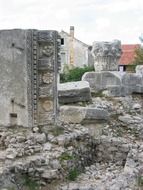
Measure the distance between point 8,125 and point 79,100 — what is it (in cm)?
270

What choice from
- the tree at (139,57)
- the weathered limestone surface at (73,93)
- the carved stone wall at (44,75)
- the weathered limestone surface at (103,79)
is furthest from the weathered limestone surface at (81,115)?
the tree at (139,57)

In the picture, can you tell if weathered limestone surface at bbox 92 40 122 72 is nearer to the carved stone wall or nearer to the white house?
the carved stone wall

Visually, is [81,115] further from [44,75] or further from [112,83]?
[112,83]

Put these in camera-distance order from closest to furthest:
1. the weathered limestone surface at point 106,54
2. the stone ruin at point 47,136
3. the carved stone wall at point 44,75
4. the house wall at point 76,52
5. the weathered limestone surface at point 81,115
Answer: the stone ruin at point 47,136 → the carved stone wall at point 44,75 → the weathered limestone surface at point 81,115 → the weathered limestone surface at point 106,54 → the house wall at point 76,52

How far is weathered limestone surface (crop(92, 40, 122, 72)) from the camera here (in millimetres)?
11891

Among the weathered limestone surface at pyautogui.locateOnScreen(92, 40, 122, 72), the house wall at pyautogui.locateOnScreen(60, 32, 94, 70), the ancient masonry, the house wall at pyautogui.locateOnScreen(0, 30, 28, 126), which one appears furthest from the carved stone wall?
the house wall at pyautogui.locateOnScreen(60, 32, 94, 70)

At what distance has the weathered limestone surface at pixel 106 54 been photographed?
468 inches

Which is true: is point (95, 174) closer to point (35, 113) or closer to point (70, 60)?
point (35, 113)

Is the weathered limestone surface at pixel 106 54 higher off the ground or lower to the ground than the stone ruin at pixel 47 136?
higher

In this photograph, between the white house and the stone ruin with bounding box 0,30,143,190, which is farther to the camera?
the white house

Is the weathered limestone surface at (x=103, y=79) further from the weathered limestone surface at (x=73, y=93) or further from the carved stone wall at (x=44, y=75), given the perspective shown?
the carved stone wall at (x=44, y=75)

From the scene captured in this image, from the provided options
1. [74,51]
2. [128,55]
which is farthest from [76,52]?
[128,55]

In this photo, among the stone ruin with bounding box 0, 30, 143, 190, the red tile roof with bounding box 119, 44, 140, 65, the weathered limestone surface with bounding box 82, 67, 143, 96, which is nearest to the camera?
the stone ruin with bounding box 0, 30, 143, 190

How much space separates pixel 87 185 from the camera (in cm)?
Answer: 657
